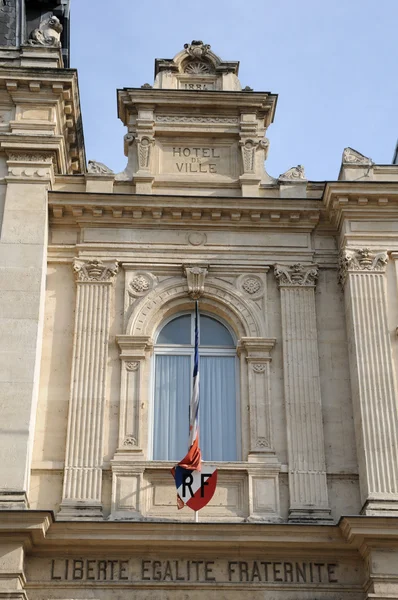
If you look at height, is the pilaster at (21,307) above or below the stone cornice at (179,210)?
below

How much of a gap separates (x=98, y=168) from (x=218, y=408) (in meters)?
5.24

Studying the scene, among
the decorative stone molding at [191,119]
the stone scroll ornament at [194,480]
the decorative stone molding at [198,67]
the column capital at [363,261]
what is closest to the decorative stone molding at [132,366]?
the stone scroll ornament at [194,480]

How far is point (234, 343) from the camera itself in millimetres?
18250

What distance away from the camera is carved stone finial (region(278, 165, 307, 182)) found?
766 inches

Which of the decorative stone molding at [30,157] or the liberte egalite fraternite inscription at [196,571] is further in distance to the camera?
the decorative stone molding at [30,157]

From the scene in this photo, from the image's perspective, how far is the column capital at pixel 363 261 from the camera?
18.1 metres

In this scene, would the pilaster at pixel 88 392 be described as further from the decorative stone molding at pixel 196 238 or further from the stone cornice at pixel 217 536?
the decorative stone molding at pixel 196 238

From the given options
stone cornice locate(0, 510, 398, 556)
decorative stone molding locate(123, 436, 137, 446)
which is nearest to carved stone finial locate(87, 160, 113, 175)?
decorative stone molding locate(123, 436, 137, 446)

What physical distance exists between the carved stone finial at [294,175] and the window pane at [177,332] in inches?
132

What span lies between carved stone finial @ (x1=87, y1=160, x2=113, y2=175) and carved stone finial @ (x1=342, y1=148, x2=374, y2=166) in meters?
4.47

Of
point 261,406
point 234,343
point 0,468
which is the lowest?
point 0,468

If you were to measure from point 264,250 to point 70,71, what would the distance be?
5.02m

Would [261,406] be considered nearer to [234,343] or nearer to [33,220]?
[234,343]

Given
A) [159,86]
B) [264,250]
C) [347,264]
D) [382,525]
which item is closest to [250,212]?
[264,250]
